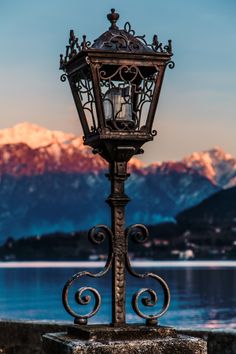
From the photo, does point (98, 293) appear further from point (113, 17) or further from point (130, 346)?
point (113, 17)

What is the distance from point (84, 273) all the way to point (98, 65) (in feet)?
4.58

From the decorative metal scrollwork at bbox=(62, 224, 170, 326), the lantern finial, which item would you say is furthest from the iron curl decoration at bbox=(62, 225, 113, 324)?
the lantern finial

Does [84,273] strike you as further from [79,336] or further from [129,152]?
[129,152]

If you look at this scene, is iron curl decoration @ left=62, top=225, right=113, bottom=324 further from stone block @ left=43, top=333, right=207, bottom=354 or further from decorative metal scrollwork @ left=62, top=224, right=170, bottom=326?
stone block @ left=43, top=333, right=207, bottom=354

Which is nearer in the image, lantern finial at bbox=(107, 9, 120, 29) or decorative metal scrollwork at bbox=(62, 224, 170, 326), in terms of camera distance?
decorative metal scrollwork at bbox=(62, 224, 170, 326)

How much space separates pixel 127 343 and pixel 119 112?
157 cm

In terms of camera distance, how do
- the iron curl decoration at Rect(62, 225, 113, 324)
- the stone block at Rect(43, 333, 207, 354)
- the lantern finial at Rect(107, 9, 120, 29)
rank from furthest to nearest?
the lantern finial at Rect(107, 9, 120, 29)
the iron curl decoration at Rect(62, 225, 113, 324)
the stone block at Rect(43, 333, 207, 354)

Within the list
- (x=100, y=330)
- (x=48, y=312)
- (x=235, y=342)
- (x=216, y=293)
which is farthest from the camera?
(x=216, y=293)

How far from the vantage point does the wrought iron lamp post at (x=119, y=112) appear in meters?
7.02

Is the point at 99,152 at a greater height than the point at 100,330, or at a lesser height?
greater

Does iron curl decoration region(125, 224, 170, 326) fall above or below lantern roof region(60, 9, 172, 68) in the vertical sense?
below

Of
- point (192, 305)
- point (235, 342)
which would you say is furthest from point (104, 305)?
point (235, 342)

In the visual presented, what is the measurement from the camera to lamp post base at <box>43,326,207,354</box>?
668 centimetres

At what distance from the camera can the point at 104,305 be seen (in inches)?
3954
